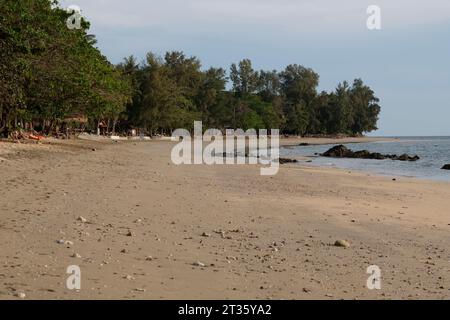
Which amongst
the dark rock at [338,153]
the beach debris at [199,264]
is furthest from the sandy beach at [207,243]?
the dark rock at [338,153]

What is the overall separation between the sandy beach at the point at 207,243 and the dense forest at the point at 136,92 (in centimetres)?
1132

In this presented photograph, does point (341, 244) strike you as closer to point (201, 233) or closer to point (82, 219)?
point (201, 233)

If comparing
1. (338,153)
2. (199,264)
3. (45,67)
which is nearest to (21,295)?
(199,264)

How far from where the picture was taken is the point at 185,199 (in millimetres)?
11578

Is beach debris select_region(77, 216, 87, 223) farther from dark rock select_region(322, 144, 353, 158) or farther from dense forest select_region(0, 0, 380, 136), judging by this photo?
dark rock select_region(322, 144, 353, 158)

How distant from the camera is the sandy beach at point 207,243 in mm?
5188

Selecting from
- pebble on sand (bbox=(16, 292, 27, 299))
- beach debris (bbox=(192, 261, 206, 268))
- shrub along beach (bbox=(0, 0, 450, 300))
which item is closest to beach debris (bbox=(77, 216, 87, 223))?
shrub along beach (bbox=(0, 0, 450, 300))

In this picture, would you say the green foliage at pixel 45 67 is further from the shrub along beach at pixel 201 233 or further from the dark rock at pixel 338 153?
the dark rock at pixel 338 153

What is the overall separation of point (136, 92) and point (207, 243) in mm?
76028

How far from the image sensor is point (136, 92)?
266 ft

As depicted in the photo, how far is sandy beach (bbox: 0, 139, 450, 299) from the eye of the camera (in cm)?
519
